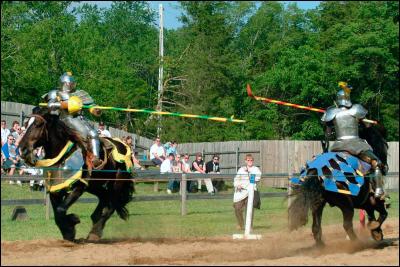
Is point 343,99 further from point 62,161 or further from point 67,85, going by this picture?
point 62,161

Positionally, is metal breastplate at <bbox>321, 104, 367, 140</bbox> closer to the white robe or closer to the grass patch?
the grass patch

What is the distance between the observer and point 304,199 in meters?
13.5

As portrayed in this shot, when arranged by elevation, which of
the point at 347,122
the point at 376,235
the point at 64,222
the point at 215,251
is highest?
the point at 347,122

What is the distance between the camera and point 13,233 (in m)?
15.5

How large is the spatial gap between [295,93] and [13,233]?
15980mm

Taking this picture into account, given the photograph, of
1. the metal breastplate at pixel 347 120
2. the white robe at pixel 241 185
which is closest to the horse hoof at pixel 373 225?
the metal breastplate at pixel 347 120

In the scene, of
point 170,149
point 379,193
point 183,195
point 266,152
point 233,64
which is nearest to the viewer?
point 379,193

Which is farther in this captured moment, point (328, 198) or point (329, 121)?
point (329, 121)

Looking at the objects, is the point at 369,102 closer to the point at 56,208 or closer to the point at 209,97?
the point at 209,97

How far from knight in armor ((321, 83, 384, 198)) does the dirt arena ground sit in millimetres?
1186

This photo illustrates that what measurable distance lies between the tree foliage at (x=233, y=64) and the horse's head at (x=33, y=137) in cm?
1257

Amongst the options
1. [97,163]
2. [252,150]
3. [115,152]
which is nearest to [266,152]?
[252,150]

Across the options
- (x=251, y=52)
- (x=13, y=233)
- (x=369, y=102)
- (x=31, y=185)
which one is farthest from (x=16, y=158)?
(x=251, y=52)

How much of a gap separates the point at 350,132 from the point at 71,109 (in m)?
4.40
